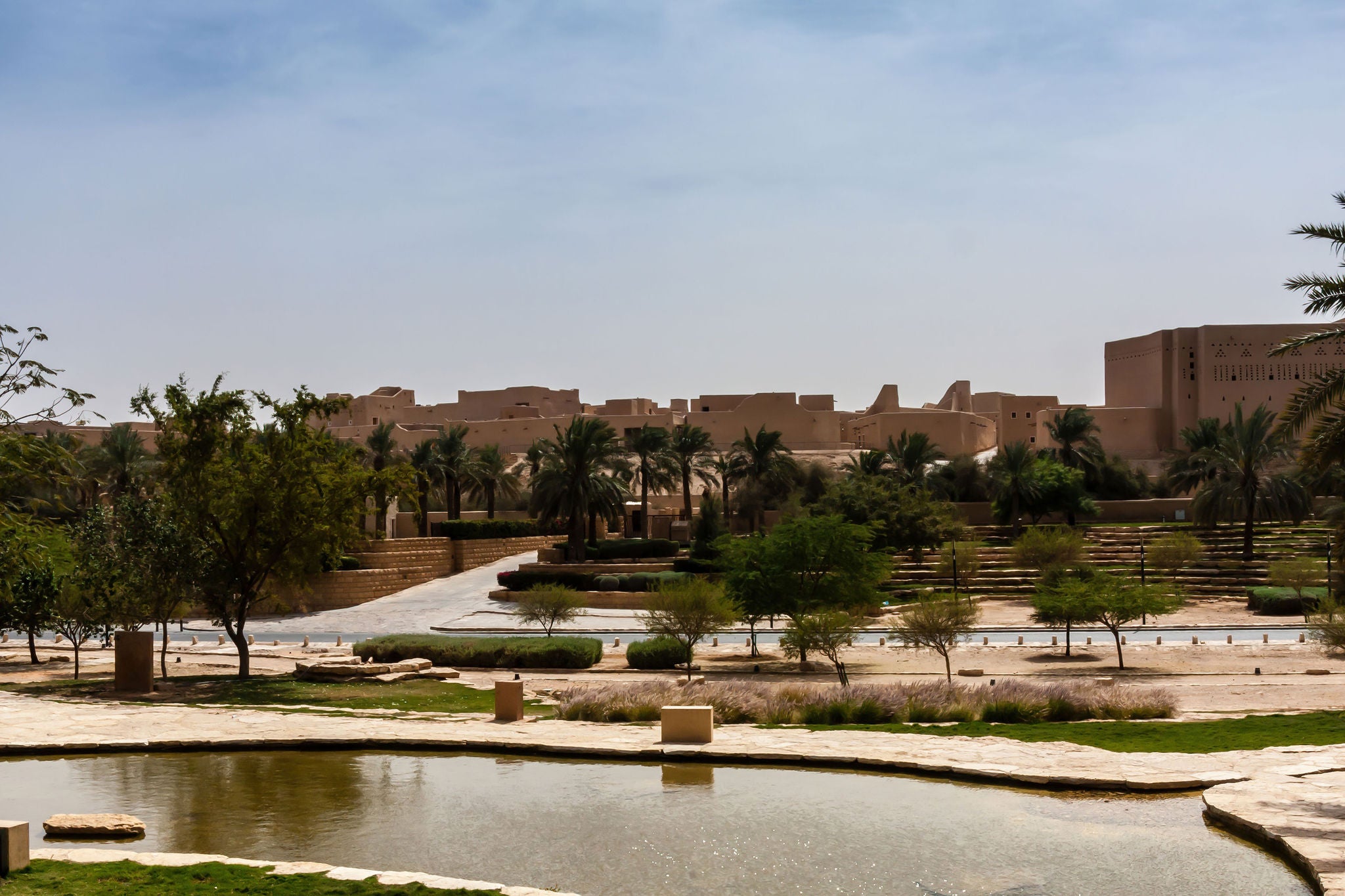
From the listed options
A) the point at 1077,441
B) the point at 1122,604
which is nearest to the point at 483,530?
the point at 1122,604

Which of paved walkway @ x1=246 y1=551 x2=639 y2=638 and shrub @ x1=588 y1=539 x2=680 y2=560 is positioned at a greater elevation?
shrub @ x1=588 y1=539 x2=680 y2=560

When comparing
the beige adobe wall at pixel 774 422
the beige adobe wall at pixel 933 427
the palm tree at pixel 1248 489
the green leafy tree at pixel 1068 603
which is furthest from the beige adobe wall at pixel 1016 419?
the green leafy tree at pixel 1068 603

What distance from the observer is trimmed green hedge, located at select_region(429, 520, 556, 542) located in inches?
1923

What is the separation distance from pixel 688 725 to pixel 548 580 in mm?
26767

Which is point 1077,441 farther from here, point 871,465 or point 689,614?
point 689,614

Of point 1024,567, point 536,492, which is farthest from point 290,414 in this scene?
point 1024,567

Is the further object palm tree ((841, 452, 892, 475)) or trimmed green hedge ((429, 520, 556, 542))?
palm tree ((841, 452, 892, 475))

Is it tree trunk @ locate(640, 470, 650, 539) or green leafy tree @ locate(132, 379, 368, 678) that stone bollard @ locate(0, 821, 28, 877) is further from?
tree trunk @ locate(640, 470, 650, 539)

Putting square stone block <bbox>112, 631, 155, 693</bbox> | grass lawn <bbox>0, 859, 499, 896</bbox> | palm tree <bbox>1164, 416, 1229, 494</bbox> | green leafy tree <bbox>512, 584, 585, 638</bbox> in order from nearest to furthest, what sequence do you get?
grass lawn <bbox>0, 859, 499, 896</bbox>, square stone block <bbox>112, 631, 155, 693</bbox>, green leafy tree <bbox>512, 584, 585, 638</bbox>, palm tree <bbox>1164, 416, 1229, 494</bbox>

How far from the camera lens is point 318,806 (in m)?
11.1

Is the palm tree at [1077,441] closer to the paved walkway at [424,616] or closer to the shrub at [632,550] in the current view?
the shrub at [632,550]

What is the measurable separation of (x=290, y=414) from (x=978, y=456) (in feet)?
184

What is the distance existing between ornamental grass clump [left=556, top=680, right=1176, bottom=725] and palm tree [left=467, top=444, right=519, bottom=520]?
36341mm

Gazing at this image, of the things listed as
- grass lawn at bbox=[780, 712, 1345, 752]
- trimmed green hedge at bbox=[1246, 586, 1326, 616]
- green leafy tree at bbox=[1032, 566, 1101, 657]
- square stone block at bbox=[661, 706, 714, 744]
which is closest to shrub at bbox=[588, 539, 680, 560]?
green leafy tree at bbox=[1032, 566, 1101, 657]
